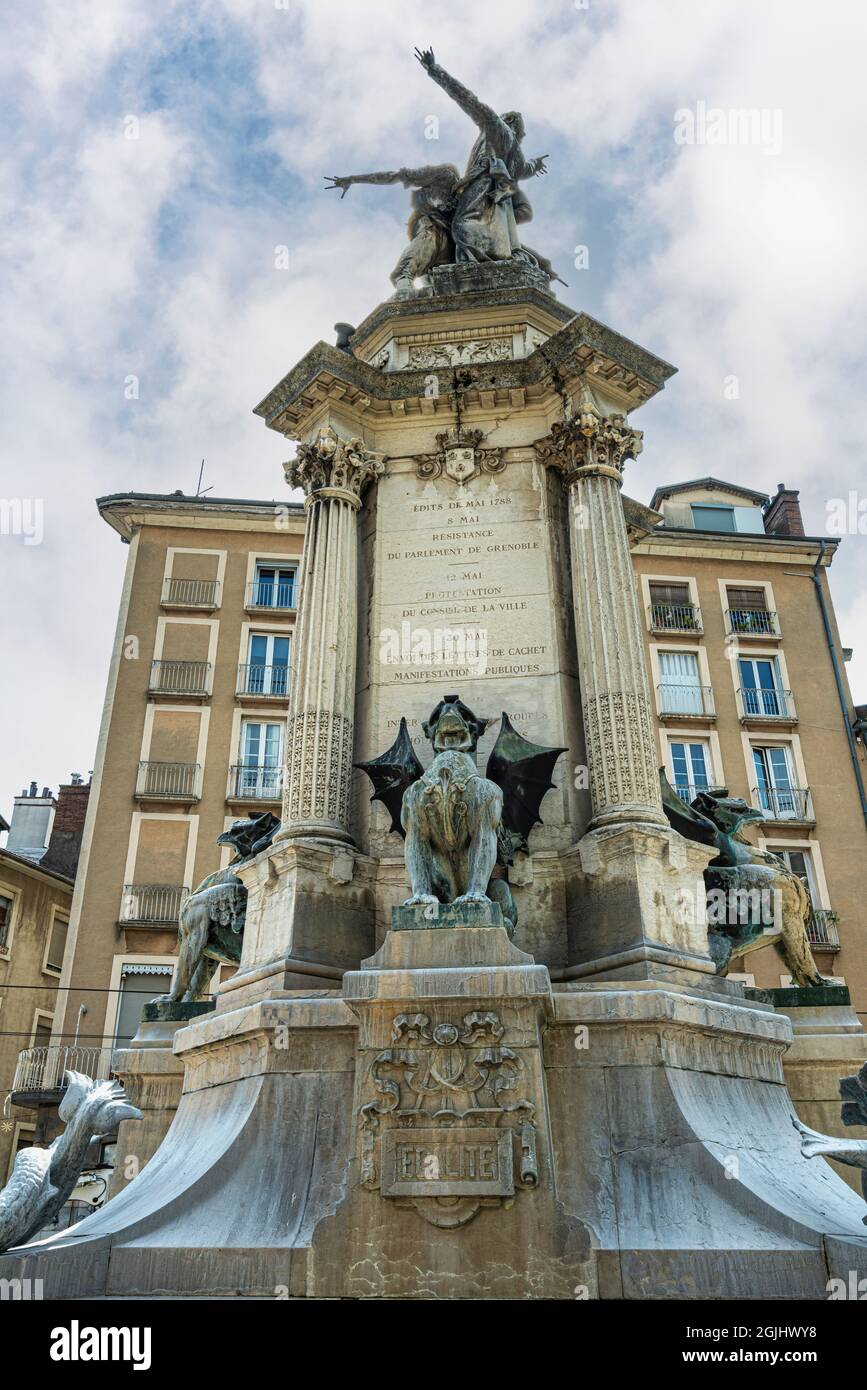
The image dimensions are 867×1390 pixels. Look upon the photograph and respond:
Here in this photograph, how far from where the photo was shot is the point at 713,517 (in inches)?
1604

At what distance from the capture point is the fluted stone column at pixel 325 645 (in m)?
9.67

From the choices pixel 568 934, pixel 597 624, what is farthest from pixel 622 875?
pixel 597 624

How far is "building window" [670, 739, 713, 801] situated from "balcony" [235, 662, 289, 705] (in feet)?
39.2

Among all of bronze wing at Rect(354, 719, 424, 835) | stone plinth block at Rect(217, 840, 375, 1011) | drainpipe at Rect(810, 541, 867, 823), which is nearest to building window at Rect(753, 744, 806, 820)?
drainpipe at Rect(810, 541, 867, 823)

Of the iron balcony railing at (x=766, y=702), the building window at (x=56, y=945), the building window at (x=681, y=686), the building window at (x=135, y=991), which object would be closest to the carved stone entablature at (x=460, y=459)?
the building window at (x=135, y=991)

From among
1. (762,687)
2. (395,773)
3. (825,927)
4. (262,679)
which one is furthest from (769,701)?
(395,773)

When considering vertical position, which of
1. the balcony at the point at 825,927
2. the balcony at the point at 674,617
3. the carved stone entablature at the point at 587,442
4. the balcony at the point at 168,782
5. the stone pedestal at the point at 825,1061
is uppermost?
the balcony at the point at 674,617

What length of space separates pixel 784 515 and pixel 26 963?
30033 mm

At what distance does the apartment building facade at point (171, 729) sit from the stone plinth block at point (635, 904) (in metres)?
22.0

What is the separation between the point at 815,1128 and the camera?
8953mm

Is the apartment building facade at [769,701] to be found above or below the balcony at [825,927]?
above

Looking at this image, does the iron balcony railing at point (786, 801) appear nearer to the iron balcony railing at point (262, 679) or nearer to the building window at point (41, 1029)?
the iron balcony railing at point (262, 679)

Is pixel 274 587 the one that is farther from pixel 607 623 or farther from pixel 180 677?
pixel 607 623

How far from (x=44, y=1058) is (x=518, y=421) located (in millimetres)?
25895
